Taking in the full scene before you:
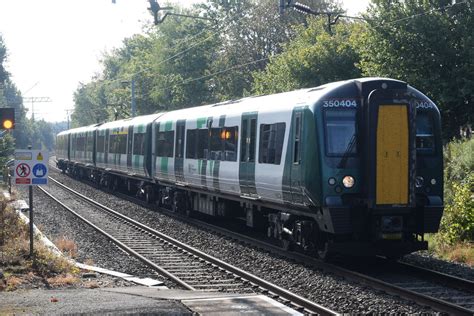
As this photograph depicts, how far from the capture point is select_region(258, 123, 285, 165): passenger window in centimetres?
1451

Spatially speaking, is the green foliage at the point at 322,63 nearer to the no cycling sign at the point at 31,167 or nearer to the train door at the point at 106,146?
the train door at the point at 106,146

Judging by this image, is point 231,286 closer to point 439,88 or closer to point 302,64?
point 439,88

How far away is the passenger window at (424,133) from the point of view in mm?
13516

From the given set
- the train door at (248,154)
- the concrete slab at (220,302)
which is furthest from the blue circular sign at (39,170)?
the train door at (248,154)

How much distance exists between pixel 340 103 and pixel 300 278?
9.82 ft

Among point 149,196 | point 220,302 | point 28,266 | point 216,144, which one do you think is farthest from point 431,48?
point 220,302

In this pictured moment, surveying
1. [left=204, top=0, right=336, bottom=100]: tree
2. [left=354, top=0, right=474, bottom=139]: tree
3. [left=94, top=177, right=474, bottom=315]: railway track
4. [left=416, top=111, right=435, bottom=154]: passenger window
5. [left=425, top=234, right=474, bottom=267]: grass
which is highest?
[left=204, top=0, right=336, bottom=100]: tree

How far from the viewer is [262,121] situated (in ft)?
51.3

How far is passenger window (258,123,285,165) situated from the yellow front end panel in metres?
2.26

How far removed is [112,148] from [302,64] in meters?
9.44

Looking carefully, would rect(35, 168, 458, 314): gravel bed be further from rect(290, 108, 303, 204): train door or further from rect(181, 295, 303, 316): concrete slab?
rect(290, 108, 303, 204): train door

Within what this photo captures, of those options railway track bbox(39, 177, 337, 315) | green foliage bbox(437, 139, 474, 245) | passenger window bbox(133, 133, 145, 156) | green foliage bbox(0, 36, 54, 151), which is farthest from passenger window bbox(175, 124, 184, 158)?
green foliage bbox(0, 36, 54, 151)

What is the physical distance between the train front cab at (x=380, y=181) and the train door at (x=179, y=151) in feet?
31.3

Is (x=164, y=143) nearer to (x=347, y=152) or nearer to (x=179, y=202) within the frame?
(x=179, y=202)
